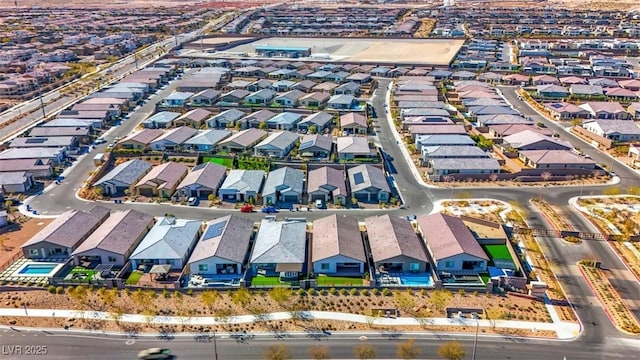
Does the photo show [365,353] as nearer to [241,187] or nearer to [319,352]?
[319,352]

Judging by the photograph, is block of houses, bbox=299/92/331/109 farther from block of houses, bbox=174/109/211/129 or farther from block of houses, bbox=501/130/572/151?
block of houses, bbox=501/130/572/151

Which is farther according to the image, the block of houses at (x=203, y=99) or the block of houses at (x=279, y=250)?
the block of houses at (x=203, y=99)

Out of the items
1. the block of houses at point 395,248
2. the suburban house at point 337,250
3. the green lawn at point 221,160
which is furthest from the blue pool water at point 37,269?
the block of houses at point 395,248

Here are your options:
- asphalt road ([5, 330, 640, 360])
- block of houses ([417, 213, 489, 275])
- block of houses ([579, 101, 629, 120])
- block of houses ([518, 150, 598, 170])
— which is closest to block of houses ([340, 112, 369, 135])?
block of houses ([518, 150, 598, 170])

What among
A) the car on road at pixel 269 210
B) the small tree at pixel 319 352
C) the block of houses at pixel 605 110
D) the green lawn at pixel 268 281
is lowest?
the small tree at pixel 319 352

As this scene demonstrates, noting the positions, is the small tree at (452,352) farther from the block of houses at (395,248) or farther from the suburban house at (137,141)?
the suburban house at (137,141)

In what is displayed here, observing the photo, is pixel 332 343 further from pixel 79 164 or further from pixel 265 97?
pixel 265 97

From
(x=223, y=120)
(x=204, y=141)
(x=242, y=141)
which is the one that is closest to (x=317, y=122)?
(x=242, y=141)
